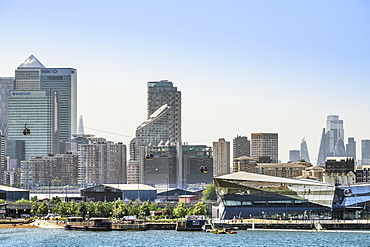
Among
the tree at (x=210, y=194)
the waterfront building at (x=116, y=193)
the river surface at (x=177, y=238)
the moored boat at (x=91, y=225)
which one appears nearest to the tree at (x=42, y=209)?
the waterfront building at (x=116, y=193)

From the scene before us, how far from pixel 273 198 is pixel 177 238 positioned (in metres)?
24.4

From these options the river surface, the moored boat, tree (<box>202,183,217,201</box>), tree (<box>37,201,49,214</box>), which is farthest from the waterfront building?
the river surface

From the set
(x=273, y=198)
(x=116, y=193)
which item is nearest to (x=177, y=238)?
(x=273, y=198)

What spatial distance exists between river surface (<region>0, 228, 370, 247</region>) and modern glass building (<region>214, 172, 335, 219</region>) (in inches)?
532

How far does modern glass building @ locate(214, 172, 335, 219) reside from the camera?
330ft

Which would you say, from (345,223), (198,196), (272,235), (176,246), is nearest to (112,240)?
(176,246)

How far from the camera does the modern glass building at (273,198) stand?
330 feet

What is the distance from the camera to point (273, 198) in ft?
333

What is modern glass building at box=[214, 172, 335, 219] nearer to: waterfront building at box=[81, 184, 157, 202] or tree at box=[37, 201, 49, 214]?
tree at box=[37, 201, 49, 214]

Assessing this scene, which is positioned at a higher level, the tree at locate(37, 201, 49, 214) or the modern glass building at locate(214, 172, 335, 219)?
the modern glass building at locate(214, 172, 335, 219)

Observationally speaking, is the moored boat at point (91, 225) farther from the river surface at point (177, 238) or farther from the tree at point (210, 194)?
the tree at point (210, 194)

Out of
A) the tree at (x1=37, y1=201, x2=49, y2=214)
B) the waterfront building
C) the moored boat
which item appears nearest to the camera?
the moored boat

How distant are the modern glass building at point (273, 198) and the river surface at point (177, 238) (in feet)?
44.4

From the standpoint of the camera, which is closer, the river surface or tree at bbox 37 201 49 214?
the river surface
